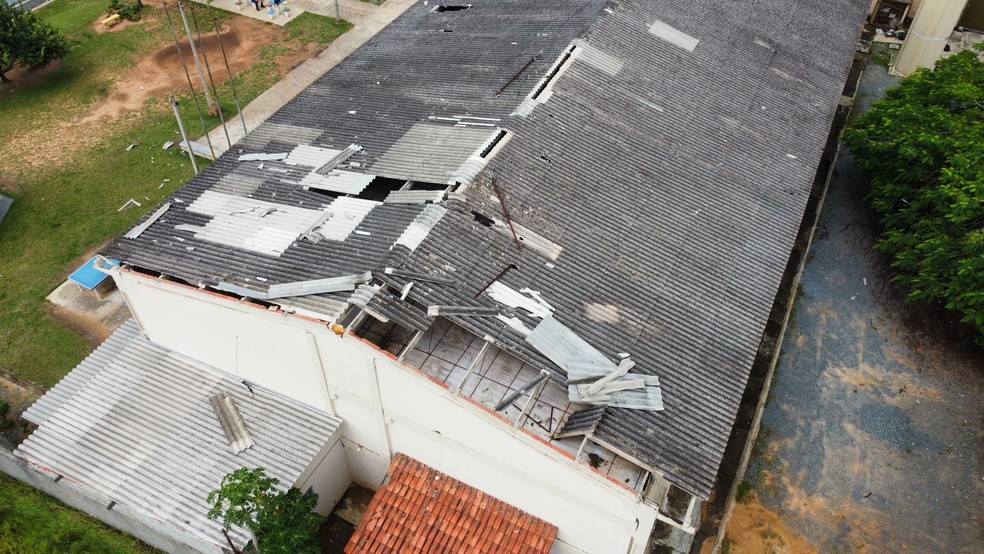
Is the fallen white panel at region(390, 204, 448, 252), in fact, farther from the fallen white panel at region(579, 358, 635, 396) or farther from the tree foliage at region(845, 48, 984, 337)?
the tree foliage at region(845, 48, 984, 337)

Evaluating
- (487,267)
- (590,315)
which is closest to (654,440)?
(590,315)

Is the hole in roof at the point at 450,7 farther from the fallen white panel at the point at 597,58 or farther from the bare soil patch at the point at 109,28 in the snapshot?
the bare soil patch at the point at 109,28

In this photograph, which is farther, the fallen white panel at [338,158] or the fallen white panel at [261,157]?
the fallen white panel at [261,157]

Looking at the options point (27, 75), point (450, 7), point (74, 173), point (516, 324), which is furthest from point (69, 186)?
point (516, 324)

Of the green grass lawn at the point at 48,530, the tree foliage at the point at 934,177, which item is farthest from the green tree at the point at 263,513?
the tree foliage at the point at 934,177

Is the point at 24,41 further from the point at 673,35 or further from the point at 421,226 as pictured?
the point at 673,35

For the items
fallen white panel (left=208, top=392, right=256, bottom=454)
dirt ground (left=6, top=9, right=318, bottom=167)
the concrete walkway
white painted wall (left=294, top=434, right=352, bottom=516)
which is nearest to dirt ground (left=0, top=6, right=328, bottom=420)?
dirt ground (left=6, top=9, right=318, bottom=167)
